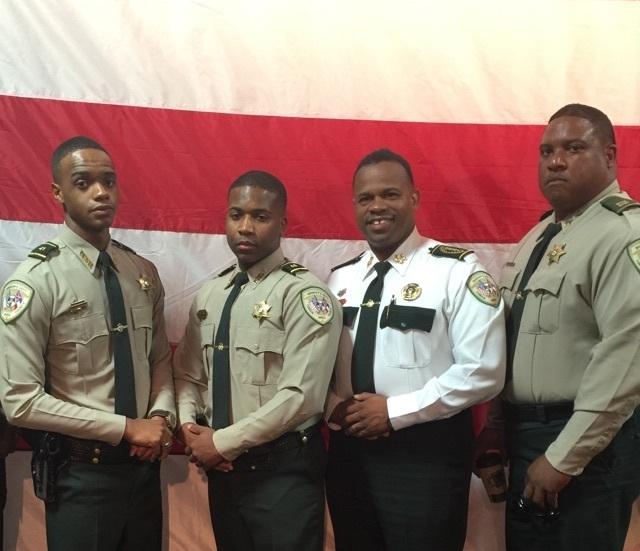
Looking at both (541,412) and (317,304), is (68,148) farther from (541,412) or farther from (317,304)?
(541,412)

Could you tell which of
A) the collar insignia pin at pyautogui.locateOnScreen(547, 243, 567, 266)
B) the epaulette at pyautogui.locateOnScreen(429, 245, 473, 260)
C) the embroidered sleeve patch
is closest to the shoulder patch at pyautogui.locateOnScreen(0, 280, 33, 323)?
the epaulette at pyautogui.locateOnScreen(429, 245, 473, 260)

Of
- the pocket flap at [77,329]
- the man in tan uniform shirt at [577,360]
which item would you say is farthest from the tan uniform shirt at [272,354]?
the man in tan uniform shirt at [577,360]

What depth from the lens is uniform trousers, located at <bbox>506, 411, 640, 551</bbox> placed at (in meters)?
1.69

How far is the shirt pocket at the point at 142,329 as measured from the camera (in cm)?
190

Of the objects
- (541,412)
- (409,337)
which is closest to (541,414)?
(541,412)

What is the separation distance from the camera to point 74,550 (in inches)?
69.3

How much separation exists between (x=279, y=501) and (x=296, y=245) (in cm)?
A: 99

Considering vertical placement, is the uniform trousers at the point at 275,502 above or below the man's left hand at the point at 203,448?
below

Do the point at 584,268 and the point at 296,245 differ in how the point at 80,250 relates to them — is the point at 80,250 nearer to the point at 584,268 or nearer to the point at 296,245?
the point at 296,245

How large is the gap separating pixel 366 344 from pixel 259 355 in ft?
1.07

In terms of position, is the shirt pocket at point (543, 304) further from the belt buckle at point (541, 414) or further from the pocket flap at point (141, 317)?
the pocket flap at point (141, 317)

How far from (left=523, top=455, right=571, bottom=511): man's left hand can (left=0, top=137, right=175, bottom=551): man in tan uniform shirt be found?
102cm

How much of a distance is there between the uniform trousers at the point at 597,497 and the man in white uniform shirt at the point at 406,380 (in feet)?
0.77

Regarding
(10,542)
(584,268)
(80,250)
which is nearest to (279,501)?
(80,250)
